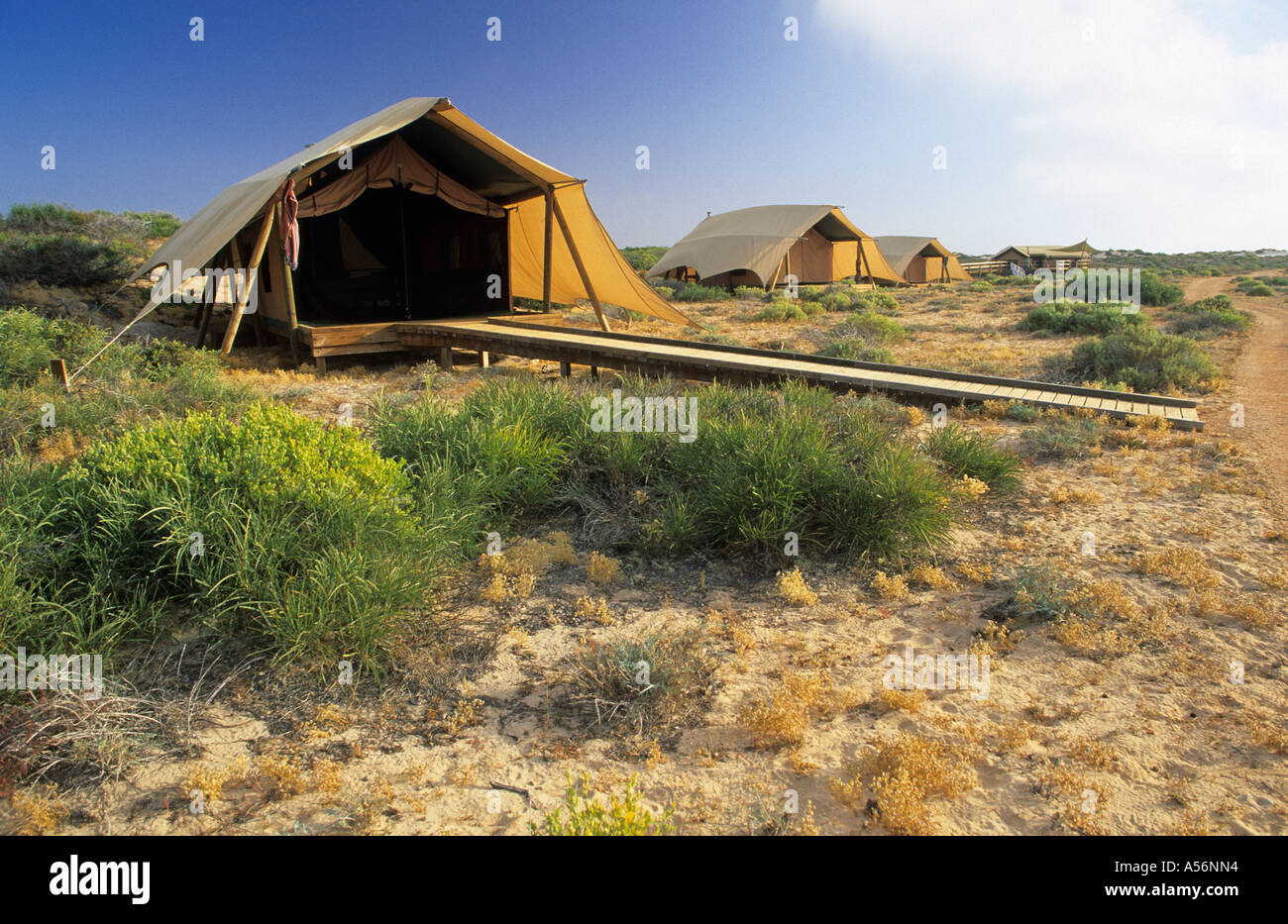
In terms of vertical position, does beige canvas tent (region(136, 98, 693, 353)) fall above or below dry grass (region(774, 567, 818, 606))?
above

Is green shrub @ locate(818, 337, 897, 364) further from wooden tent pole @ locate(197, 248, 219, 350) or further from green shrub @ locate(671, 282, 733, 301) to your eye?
green shrub @ locate(671, 282, 733, 301)

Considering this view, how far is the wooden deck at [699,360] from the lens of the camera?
727 cm

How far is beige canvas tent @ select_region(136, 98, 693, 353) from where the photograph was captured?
35.5 feet

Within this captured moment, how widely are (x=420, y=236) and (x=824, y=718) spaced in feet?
41.6

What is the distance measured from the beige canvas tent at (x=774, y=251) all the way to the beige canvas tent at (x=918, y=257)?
355cm

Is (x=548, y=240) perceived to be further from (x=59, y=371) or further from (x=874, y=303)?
(x=874, y=303)

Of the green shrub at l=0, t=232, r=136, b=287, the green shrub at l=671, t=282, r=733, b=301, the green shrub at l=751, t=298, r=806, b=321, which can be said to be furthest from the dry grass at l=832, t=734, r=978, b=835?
the green shrub at l=671, t=282, r=733, b=301

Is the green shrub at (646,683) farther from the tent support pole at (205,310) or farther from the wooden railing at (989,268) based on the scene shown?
the wooden railing at (989,268)

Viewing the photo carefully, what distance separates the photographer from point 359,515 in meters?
3.51

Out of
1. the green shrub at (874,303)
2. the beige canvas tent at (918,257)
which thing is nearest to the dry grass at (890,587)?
the green shrub at (874,303)

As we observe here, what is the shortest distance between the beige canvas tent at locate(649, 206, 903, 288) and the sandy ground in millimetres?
A: 22312

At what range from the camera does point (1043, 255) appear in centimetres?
4666
